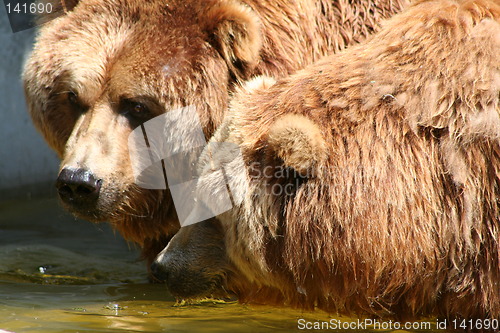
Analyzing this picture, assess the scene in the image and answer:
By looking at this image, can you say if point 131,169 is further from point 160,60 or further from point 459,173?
point 459,173

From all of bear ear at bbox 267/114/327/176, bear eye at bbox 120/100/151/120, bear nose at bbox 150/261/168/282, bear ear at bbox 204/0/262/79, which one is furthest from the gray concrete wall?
bear ear at bbox 267/114/327/176

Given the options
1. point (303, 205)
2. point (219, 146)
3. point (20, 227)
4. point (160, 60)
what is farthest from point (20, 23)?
point (303, 205)

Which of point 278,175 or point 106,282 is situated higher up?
point 278,175

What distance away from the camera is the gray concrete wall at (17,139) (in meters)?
7.59

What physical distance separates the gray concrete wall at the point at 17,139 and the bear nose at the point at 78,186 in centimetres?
335

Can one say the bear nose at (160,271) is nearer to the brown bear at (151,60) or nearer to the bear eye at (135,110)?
the brown bear at (151,60)

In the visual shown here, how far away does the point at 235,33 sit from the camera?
14.9 feet

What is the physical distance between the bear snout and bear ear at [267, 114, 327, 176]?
4.27 feet

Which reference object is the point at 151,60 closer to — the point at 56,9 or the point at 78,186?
the point at 78,186

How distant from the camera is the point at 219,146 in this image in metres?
3.99

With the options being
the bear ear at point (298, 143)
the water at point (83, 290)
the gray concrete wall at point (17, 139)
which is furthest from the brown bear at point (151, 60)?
the gray concrete wall at point (17, 139)

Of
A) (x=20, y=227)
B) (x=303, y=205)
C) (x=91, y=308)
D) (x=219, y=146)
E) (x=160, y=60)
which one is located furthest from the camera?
(x=20, y=227)

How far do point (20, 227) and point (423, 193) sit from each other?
456cm

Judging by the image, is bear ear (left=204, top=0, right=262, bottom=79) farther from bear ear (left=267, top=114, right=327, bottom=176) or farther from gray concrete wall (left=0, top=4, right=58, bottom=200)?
gray concrete wall (left=0, top=4, right=58, bottom=200)
